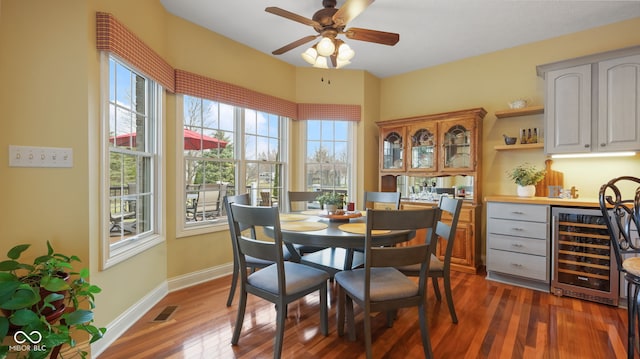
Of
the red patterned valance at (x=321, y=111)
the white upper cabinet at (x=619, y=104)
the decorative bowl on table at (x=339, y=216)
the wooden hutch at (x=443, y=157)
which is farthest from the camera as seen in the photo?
the red patterned valance at (x=321, y=111)

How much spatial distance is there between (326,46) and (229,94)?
1.50 m

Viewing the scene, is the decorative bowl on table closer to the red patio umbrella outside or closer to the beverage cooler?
the red patio umbrella outside

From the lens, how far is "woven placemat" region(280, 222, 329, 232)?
77.8 inches

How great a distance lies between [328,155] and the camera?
14.0ft

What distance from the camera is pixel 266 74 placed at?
3.74 meters

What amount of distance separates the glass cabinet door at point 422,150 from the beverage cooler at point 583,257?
1.41m

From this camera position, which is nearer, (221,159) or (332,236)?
(332,236)

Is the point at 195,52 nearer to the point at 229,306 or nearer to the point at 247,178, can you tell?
the point at 247,178

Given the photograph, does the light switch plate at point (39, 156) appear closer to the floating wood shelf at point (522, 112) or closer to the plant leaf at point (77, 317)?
the plant leaf at point (77, 317)

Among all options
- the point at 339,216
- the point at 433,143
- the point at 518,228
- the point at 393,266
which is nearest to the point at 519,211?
the point at 518,228

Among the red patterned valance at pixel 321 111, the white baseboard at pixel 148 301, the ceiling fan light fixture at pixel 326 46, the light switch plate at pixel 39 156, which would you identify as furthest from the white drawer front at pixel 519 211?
the light switch plate at pixel 39 156

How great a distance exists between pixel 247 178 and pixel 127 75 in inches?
65.3

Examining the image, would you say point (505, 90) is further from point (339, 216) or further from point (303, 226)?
point (303, 226)

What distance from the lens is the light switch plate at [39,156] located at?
1.59 meters
